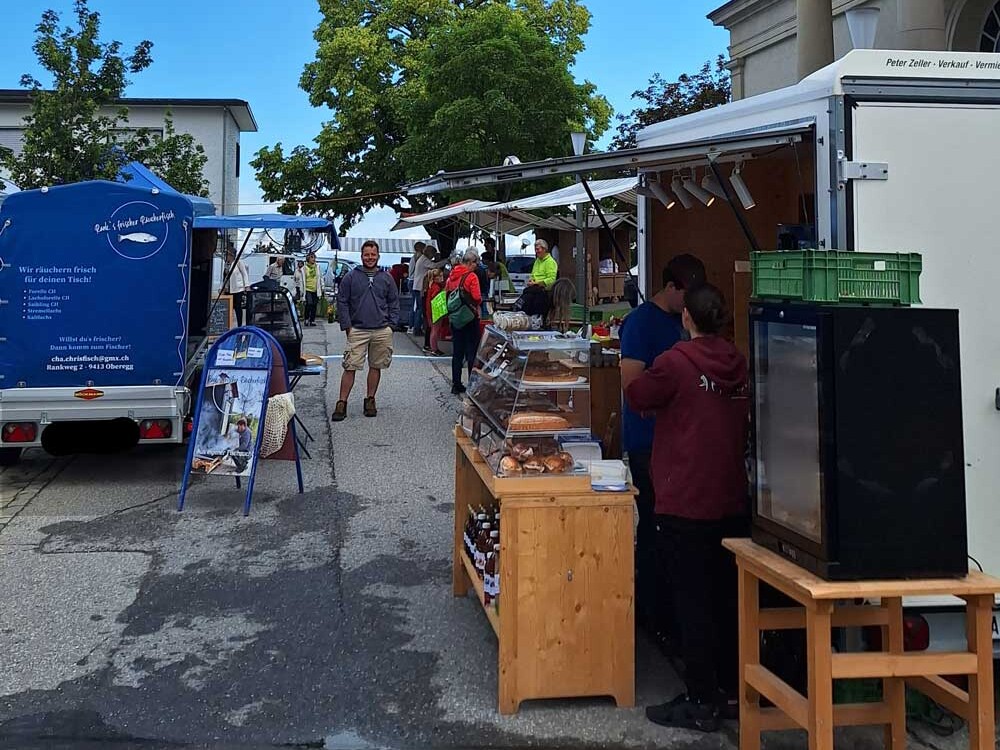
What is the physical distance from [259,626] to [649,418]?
2.32 meters

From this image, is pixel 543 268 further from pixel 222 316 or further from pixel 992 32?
pixel 992 32

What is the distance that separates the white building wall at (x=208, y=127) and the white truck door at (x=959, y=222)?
32.6 meters

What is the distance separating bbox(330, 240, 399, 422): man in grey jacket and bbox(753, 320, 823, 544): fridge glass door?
7.27 m

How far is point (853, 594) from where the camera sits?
2764 millimetres

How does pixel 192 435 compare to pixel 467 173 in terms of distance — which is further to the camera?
pixel 192 435

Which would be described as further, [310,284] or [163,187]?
[310,284]

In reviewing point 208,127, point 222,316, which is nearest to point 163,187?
point 222,316

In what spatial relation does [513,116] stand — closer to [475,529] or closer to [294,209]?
[294,209]

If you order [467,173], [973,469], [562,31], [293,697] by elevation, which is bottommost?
[293,697]

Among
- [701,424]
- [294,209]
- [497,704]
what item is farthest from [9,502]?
[294,209]

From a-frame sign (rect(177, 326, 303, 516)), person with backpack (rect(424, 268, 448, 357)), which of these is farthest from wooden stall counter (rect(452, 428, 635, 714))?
person with backpack (rect(424, 268, 448, 357))

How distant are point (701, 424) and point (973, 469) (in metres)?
1.11

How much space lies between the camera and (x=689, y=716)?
3.68 meters

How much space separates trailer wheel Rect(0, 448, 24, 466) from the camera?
27.6 ft
